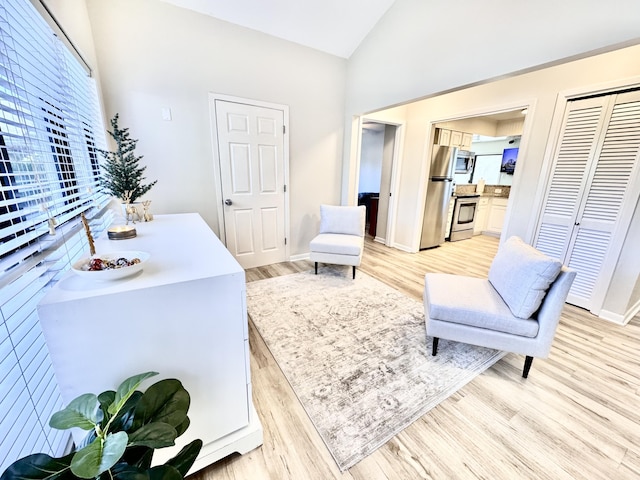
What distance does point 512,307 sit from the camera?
1668 millimetres

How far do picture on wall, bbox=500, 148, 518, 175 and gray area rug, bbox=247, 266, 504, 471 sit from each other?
189 inches

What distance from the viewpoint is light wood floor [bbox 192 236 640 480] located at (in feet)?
3.87

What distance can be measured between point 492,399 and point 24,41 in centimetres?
294

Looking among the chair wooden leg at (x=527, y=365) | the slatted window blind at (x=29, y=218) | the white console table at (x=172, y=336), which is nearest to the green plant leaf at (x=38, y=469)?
the slatted window blind at (x=29, y=218)

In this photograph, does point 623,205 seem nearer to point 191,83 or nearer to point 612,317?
point 612,317

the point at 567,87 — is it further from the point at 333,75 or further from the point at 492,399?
the point at 492,399

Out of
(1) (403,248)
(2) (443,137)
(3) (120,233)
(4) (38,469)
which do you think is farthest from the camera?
(1) (403,248)

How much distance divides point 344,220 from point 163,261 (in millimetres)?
2551

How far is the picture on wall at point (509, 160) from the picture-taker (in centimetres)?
549

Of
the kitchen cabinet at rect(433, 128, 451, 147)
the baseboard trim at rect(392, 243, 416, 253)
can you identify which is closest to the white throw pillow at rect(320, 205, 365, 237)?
the baseboard trim at rect(392, 243, 416, 253)

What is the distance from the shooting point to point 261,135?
3.17 m

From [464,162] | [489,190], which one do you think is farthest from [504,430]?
[489,190]

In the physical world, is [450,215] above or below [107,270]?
below

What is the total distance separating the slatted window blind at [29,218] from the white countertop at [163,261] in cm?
12
